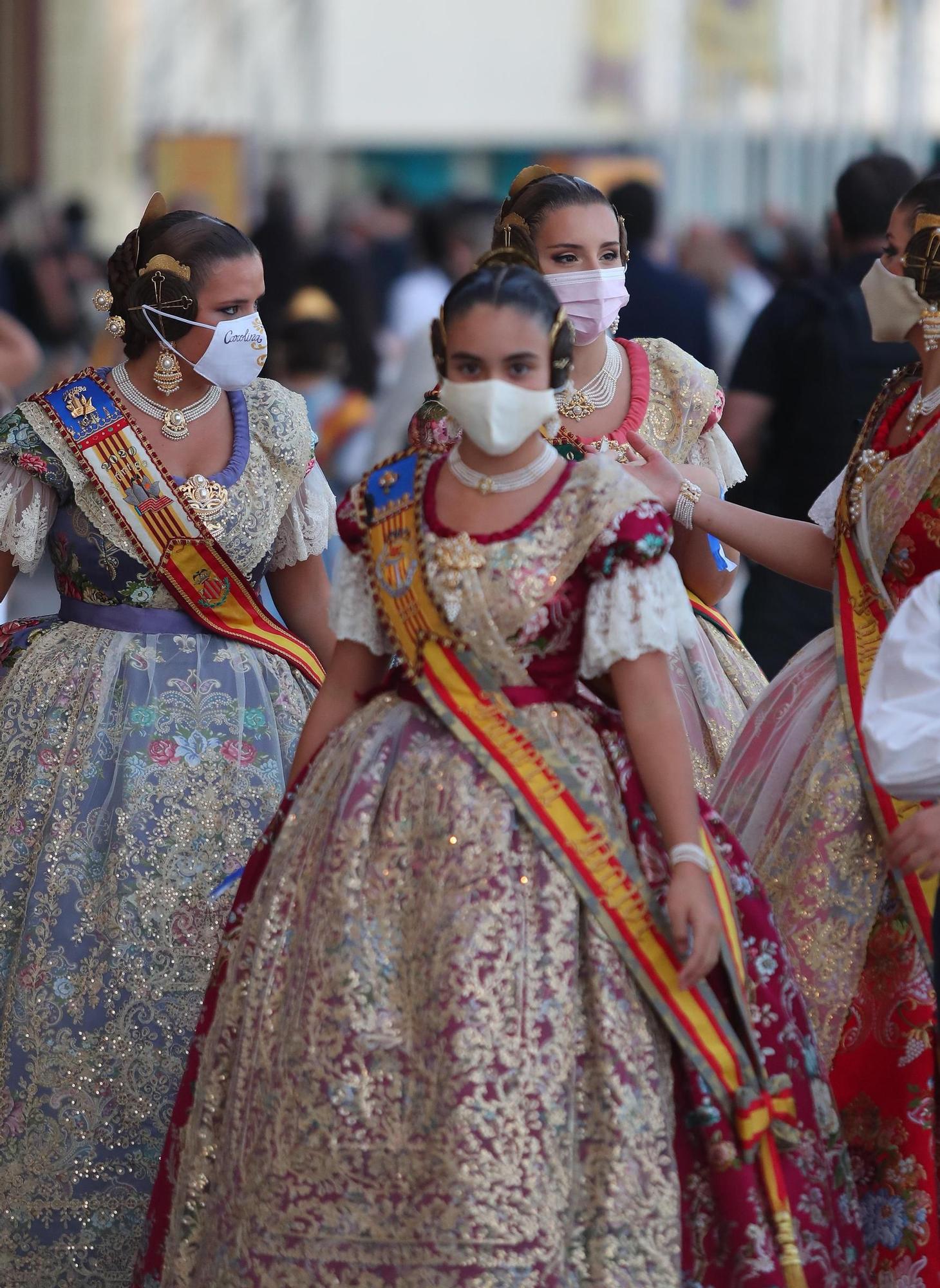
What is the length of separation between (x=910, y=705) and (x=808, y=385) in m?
2.49

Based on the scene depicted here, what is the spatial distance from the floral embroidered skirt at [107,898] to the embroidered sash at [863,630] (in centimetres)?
109

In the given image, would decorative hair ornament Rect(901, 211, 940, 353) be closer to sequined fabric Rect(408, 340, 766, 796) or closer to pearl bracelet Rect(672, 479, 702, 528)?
pearl bracelet Rect(672, 479, 702, 528)

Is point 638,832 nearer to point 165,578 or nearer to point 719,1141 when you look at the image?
point 719,1141

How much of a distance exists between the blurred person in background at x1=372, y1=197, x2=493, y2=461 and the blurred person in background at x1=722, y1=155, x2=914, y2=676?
3322mm

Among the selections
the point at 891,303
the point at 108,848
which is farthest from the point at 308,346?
the point at 891,303

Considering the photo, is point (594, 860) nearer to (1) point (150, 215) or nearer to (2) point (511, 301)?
(2) point (511, 301)

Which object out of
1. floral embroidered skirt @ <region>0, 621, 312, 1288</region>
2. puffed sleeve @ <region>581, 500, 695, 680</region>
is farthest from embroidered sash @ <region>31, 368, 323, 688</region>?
puffed sleeve @ <region>581, 500, 695, 680</region>

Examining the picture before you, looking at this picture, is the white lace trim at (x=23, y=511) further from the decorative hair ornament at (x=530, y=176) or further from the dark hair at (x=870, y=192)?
the dark hair at (x=870, y=192)

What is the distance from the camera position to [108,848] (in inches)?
148

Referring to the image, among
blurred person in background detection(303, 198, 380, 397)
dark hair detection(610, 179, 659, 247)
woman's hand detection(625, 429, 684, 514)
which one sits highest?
blurred person in background detection(303, 198, 380, 397)

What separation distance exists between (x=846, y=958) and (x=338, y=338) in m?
5.69

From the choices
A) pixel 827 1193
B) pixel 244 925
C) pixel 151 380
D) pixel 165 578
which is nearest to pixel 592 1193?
pixel 827 1193

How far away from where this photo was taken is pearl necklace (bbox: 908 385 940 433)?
3.38m

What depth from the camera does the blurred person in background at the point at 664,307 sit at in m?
6.80
